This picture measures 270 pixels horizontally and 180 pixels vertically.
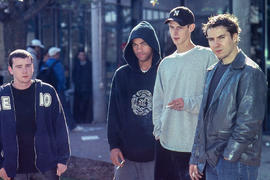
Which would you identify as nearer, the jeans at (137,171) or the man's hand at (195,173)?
the man's hand at (195,173)

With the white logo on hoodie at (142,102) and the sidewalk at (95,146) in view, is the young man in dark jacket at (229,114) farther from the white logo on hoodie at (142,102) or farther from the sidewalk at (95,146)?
the sidewalk at (95,146)

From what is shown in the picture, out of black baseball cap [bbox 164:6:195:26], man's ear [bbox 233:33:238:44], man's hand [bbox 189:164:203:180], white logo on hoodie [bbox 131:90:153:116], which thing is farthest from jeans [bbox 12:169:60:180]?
man's ear [bbox 233:33:238:44]

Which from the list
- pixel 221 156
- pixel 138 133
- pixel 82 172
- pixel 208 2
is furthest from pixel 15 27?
pixel 221 156

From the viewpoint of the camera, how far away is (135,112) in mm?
3812

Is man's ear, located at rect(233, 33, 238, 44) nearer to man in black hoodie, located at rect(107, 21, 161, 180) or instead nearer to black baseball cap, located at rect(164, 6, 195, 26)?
black baseball cap, located at rect(164, 6, 195, 26)

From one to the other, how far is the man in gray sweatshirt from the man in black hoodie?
0.75 ft

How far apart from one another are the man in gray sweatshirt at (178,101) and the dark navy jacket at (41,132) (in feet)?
2.84

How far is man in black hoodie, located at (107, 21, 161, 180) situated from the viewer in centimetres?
381

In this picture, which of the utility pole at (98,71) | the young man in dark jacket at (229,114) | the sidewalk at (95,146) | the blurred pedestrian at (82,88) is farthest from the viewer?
the blurred pedestrian at (82,88)

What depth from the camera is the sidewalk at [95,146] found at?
672cm

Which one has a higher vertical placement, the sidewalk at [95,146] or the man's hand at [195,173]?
the man's hand at [195,173]

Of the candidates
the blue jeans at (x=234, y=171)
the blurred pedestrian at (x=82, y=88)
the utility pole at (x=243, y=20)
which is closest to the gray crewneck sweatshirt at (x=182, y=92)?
the blue jeans at (x=234, y=171)

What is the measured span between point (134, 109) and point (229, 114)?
1.18m

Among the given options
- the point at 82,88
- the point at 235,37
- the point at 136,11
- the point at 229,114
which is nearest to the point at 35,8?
the point at 136,11
